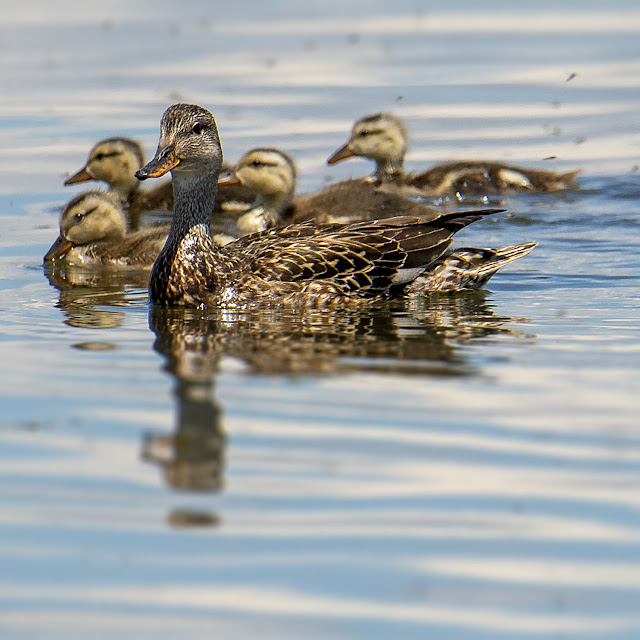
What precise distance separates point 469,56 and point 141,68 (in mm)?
3228

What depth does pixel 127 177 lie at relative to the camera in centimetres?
1026

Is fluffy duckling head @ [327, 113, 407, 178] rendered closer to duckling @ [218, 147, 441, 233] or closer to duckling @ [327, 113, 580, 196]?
duckling @ [327, 113, 580, 196]

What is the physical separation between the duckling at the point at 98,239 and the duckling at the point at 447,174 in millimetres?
2116

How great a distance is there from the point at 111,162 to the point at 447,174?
98.6 inches

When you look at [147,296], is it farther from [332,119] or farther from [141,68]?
[141,68]

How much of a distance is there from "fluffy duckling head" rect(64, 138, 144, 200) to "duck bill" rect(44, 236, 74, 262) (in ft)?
5.01

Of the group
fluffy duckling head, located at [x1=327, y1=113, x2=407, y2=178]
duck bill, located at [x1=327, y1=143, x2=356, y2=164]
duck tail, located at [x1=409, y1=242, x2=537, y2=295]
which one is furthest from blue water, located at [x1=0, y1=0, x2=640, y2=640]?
duck bill, located at [x1=327, y1=143, x2=356, y2=164]

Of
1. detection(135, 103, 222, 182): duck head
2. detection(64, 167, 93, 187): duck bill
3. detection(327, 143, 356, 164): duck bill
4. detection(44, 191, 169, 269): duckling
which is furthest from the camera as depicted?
detection(327, 143, 356, 164): duck bill

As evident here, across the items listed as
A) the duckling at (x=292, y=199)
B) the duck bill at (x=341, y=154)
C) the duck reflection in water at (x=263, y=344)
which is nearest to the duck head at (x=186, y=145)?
the duck reflection in water at (x=263, y=344)

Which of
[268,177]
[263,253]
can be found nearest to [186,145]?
[263,253]

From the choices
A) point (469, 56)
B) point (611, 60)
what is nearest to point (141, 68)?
point (469, 56)

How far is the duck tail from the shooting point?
7.18 meters

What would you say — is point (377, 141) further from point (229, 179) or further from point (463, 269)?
point (463, 269)

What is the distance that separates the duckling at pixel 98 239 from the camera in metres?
8.48
